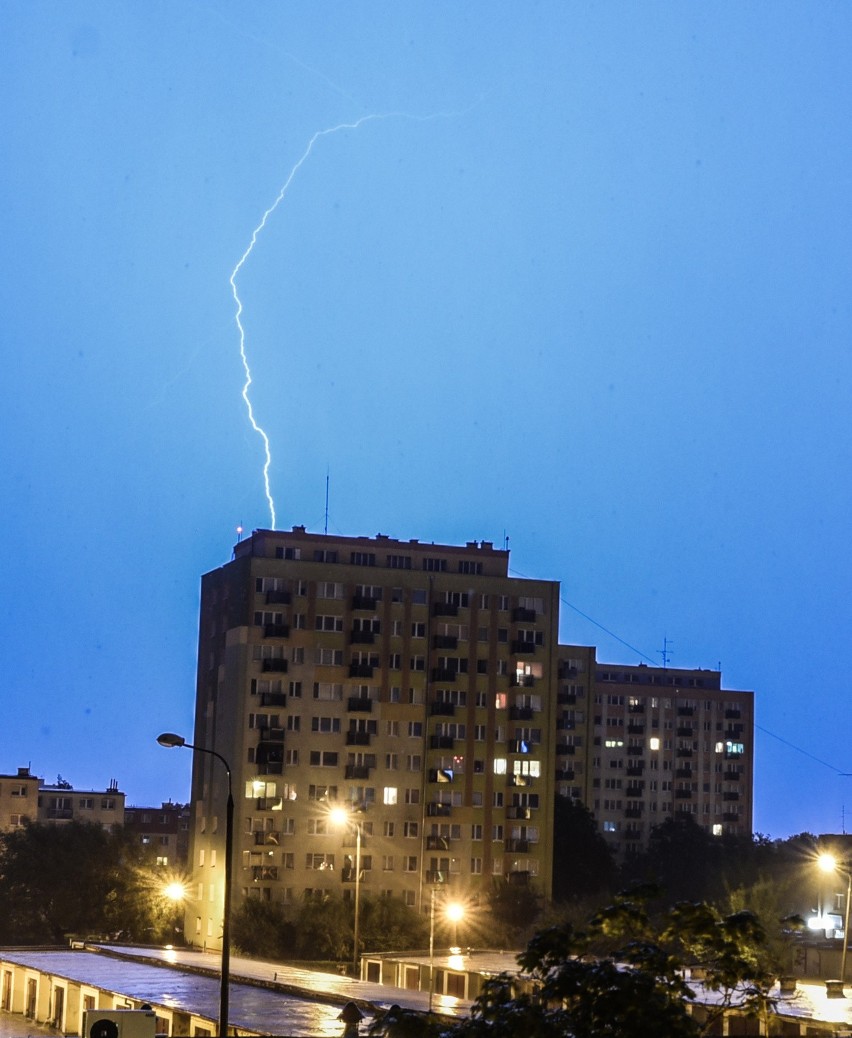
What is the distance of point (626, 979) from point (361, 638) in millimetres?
94861

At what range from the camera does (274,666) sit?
358ft

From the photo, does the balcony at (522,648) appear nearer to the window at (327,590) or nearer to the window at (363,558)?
the window at (363,558)

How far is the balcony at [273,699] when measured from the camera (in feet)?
356

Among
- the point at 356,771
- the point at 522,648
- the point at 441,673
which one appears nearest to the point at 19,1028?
the point at 356,771

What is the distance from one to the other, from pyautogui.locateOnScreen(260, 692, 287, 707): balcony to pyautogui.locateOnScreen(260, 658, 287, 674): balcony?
1.47 meters

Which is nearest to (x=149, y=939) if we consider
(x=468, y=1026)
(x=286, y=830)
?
(x=286, y=830)

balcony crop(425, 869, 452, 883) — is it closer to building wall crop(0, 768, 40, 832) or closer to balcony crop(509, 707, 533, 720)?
balcony crop(509, 707, 533, 720)

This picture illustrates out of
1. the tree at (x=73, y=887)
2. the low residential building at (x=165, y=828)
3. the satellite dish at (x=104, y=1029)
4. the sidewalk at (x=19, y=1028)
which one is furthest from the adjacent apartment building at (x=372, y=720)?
the satellite dish at (x=104, y=1029)

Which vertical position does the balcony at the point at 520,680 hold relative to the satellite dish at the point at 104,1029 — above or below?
above

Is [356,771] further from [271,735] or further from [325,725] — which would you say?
[271,735]

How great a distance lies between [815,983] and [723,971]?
1810 inches

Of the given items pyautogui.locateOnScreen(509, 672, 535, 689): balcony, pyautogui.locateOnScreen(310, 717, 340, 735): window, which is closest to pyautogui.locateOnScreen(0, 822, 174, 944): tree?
pyautogui.locateOnScreen(310, 717, 340, 735): window

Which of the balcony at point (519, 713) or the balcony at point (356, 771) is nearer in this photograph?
the balcony at point (356, 771)

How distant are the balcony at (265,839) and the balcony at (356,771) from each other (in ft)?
22.5
